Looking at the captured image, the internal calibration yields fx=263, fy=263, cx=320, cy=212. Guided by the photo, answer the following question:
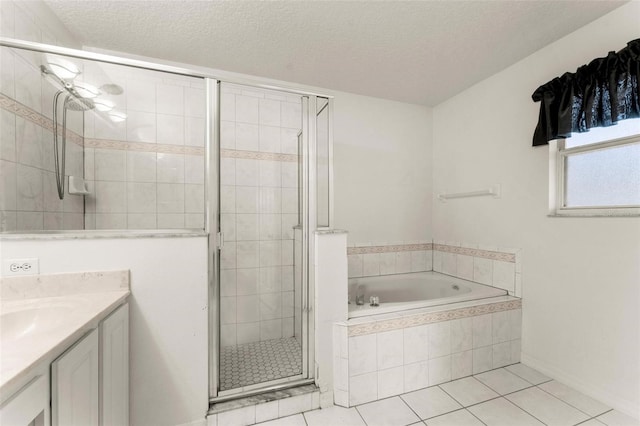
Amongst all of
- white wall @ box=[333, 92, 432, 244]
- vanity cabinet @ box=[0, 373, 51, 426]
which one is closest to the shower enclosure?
vanity cabinet @ box=[0, 373, 51, 426]

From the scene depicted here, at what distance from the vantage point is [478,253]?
2467 millimetres

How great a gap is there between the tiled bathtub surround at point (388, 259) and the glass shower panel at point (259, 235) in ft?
2.95

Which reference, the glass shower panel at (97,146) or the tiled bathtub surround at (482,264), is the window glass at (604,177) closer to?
the tiled bathtub surround at (482,264)

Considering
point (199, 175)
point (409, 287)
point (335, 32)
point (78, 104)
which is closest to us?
point (199, 175)

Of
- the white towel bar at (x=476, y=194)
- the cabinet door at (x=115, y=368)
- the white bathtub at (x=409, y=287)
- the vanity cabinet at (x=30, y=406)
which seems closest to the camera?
the vanity cabinet at (x=30, y=406)

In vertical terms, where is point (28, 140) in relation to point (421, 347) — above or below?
above

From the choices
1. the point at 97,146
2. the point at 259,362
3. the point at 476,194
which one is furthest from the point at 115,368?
the point at 476,194

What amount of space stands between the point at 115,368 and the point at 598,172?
297 centimetres

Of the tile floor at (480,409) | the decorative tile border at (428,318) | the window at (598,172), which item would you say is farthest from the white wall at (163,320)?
the window at (598,172)

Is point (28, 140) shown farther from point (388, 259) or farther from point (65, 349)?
point (388, 259)

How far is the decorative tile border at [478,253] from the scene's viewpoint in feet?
7.25

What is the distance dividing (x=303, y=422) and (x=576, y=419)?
156 cm

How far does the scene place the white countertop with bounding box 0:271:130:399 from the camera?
26.1 inches

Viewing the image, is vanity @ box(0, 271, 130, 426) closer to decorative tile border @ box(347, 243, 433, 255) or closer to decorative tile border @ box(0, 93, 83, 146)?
decorative tile border @ box(0, 93, 83, 146)
